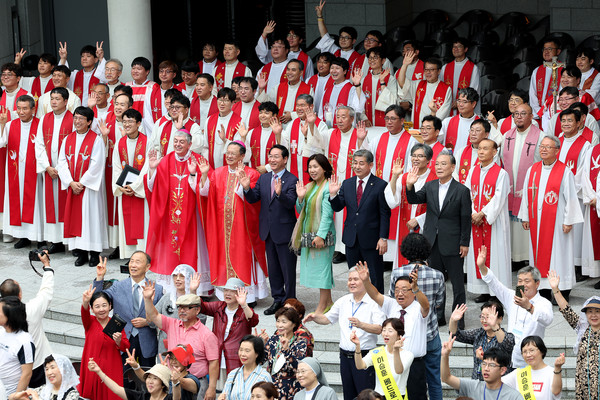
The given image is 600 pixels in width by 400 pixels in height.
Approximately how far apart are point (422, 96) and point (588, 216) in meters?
3.17

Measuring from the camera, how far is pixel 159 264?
12.4 m

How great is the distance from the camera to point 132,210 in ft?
43.5

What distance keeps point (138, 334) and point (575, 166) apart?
4677 millimetres

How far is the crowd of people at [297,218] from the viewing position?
9.16 metres

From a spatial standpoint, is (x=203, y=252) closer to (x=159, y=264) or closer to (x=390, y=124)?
(x=159, y=264)

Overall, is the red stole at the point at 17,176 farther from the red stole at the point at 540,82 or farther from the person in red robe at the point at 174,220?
the red stole at the point at 540,82

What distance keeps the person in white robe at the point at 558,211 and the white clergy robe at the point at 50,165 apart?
16.9 ft

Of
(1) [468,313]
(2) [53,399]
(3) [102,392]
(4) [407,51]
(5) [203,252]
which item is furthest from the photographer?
(4) [407,51]

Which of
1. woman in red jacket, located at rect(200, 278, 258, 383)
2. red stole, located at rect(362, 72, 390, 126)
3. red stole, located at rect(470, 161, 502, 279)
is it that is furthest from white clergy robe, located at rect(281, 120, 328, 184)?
woman in red jacket, located at rect(200, 278, 258, 383)

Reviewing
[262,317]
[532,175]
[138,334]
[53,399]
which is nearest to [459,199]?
[532,175]

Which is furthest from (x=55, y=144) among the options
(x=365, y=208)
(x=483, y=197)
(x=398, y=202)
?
(x=483, y=197)

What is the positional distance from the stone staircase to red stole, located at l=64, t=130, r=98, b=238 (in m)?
1.49

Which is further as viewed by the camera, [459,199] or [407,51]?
[407,51]

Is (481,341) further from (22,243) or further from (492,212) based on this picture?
(22,243)
